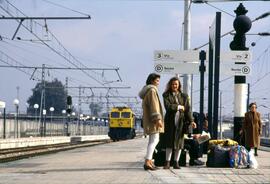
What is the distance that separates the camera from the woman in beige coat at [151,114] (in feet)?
35.8

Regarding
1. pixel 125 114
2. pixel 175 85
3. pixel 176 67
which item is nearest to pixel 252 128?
pixel 175 85

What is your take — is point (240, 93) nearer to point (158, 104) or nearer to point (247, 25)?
point (247, 25)

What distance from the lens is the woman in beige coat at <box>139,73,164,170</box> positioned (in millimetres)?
10922

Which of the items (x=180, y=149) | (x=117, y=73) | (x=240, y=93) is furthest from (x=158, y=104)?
(x=117, y=73)

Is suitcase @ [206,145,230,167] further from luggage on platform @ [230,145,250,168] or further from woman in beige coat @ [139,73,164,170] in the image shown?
woman in beige coat @ [139,73,164,170]

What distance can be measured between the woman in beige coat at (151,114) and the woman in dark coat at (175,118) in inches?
16.4

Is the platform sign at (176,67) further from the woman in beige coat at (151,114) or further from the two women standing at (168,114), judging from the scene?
the woman in beige coat at (151,114)

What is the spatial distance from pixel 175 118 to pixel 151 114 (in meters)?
0.76

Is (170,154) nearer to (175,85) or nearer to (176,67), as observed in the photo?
(175,85)

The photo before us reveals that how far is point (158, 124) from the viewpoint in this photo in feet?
35.7

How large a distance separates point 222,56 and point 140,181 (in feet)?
27.2

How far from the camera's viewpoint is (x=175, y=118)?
11539 mm

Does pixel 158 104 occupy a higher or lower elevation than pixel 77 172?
higher

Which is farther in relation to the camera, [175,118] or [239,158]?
[239,158]
